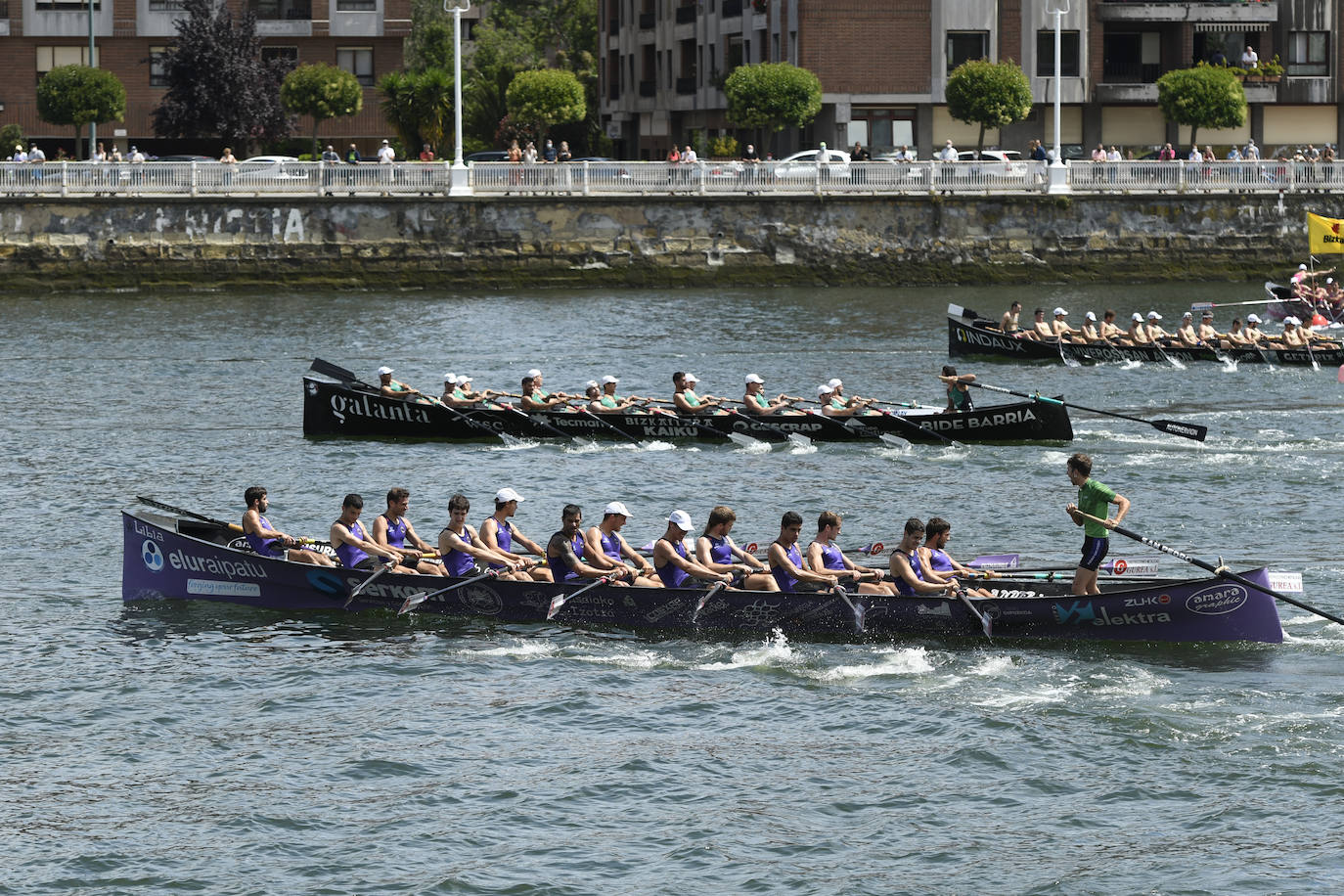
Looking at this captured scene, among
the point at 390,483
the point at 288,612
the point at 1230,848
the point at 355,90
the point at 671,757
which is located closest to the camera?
the point at 1230,848

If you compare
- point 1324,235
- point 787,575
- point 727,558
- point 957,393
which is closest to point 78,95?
point 1324,235

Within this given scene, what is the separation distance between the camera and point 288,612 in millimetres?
24547

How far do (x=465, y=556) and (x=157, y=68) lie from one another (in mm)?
63113

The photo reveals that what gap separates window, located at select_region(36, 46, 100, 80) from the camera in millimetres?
80188

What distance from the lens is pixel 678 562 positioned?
22.8 meters

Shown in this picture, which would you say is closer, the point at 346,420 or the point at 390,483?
the point at 390,483

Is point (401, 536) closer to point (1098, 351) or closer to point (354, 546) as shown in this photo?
point (354, 546)

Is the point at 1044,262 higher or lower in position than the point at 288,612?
higher

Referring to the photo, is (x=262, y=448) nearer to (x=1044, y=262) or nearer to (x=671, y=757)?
(x=671, y=757)

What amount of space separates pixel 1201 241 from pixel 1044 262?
5575mm

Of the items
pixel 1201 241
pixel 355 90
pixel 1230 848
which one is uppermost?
pixel 355 90

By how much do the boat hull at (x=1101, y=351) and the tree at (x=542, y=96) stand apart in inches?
1321

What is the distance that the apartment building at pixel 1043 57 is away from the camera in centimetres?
7538

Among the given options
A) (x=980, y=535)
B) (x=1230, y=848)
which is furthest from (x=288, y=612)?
(x=1230, y=848)
